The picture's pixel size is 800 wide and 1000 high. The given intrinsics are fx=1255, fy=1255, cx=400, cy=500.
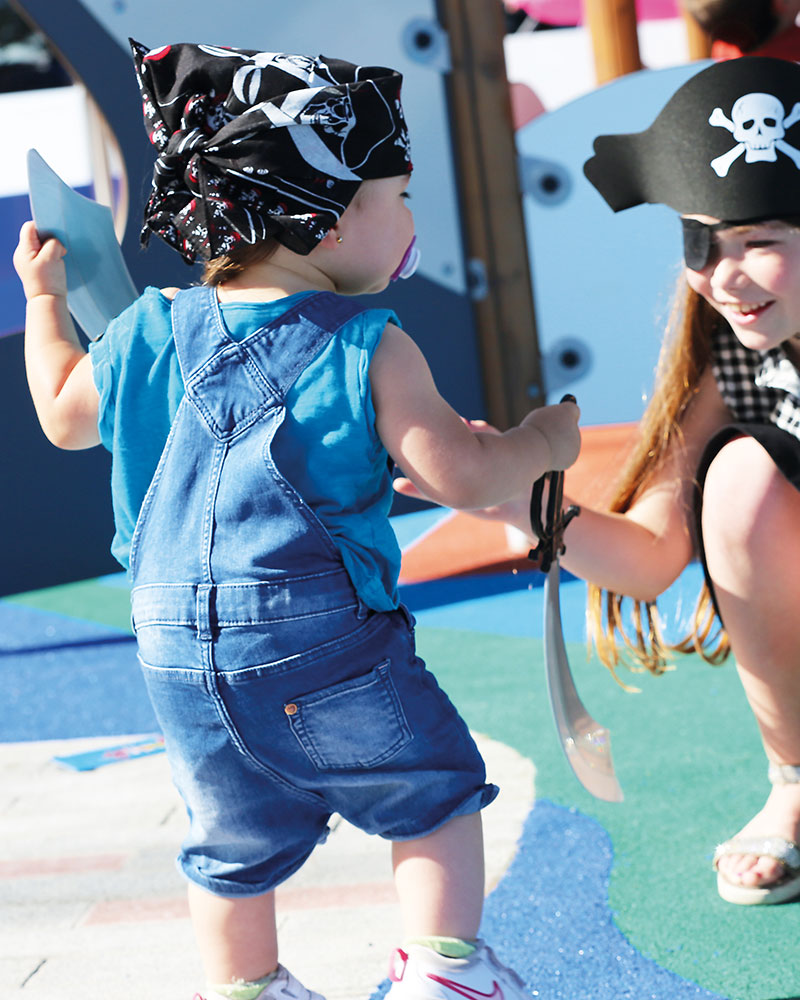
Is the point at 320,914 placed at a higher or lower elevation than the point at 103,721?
higher

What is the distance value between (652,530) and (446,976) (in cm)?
71

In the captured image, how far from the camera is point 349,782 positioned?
3.77 feet

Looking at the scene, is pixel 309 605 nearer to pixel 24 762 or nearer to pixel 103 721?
pixel 24 762

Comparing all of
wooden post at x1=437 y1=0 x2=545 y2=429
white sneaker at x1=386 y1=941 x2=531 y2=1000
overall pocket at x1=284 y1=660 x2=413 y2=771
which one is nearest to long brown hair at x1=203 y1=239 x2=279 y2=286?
overall pocket at x1=284 y1=660 x2=413 y2=771

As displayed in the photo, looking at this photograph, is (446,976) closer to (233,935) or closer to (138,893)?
(233,935)

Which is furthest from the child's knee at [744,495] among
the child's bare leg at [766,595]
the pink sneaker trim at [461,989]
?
the pink sneaker trim at [461,989]

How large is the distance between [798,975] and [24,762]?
1386 mm

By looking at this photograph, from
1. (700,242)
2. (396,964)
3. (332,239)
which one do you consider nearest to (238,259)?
(332,239)

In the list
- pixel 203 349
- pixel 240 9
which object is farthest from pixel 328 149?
pixel 240 9

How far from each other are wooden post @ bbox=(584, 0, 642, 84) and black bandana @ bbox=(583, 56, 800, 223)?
4035mm

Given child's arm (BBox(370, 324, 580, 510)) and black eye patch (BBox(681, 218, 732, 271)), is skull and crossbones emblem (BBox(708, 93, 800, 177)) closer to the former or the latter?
black eye patch (BBox(681, 218, 732, 271))

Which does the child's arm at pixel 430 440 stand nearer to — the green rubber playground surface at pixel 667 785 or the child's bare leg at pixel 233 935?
the child's bare leg at pixel 233 935

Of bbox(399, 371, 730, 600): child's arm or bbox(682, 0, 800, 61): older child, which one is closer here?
bbox(399, 371, 730, 600): child's arm

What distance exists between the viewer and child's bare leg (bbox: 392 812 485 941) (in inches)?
44.7
